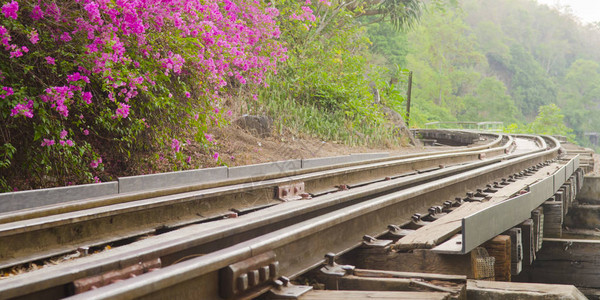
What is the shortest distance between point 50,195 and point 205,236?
6.20 feet

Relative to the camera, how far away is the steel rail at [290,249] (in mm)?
1938

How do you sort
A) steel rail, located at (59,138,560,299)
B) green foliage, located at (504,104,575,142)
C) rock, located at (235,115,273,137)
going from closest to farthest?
steel rail, located at (59,138,560,299) < rock, located at (235,115,273,137) < green foliage, located at (504,104,575,142)

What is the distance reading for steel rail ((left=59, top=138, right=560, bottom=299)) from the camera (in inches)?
76.3

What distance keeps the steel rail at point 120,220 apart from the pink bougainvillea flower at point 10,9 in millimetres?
1883

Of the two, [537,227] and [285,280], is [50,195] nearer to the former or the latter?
[285,280]

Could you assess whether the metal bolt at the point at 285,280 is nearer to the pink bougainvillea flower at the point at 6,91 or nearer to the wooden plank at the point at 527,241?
the wooden plank at the point at 527,241

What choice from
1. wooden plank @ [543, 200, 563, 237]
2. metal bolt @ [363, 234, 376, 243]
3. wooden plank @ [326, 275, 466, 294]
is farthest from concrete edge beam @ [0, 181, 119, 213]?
wooden plank @ [543, 200, 563, 237]

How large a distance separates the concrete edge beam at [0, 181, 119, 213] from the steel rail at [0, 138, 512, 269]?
60 cm

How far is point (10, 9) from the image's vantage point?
4.32m

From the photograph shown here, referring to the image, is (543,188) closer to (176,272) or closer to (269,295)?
(269,295)

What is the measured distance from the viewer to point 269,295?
8.02ft

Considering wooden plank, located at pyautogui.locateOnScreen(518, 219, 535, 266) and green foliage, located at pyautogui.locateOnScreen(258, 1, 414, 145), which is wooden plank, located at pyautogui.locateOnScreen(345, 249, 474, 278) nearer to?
wooden plank, located at pyautogui.locateOnScreen(518, 219, 535, 266)

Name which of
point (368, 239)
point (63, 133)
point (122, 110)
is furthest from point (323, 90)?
point (368, 239)

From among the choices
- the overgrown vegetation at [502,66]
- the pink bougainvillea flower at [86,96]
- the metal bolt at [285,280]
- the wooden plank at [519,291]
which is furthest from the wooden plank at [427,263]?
the overgrown vegetation at [502,66]
